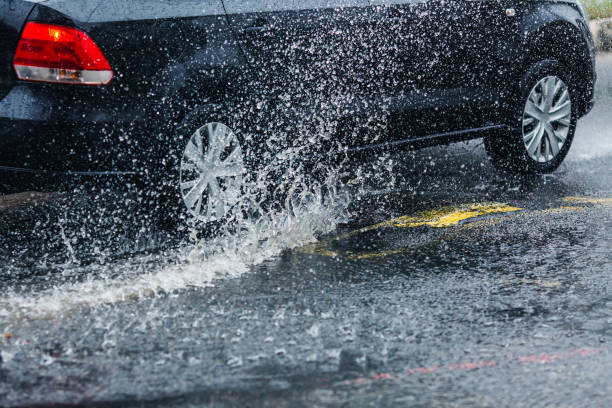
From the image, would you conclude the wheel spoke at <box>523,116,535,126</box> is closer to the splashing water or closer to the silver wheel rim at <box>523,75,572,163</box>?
the silver wheel rim at <box>523,75,572,163</box>

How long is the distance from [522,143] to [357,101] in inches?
79.0

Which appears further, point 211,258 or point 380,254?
point 380,254

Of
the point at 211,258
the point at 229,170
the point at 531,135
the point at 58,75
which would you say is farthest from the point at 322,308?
the point at 531,135

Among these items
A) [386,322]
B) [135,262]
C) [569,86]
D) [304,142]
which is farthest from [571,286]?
[569,86]

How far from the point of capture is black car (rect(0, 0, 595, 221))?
459cm

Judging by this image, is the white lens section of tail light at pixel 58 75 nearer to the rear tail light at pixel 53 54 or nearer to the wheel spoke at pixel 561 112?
the rear tail light at pixel 53 54

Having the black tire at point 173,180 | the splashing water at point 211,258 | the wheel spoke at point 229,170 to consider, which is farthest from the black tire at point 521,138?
the black tire at point 173,180

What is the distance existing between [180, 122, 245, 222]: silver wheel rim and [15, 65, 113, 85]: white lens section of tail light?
0.71 m

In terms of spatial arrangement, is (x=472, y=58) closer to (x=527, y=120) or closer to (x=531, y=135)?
(x=527, y=120)

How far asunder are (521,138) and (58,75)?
13.4 feet

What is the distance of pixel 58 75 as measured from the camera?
4.57 metres

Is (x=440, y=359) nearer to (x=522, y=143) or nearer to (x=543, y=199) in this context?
(x=543, y=199)

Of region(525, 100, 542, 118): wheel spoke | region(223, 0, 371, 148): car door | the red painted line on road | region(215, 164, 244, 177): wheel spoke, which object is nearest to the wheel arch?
region(525, 100, 542, 118): wheel spoke

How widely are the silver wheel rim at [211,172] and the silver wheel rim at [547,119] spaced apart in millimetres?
2966
